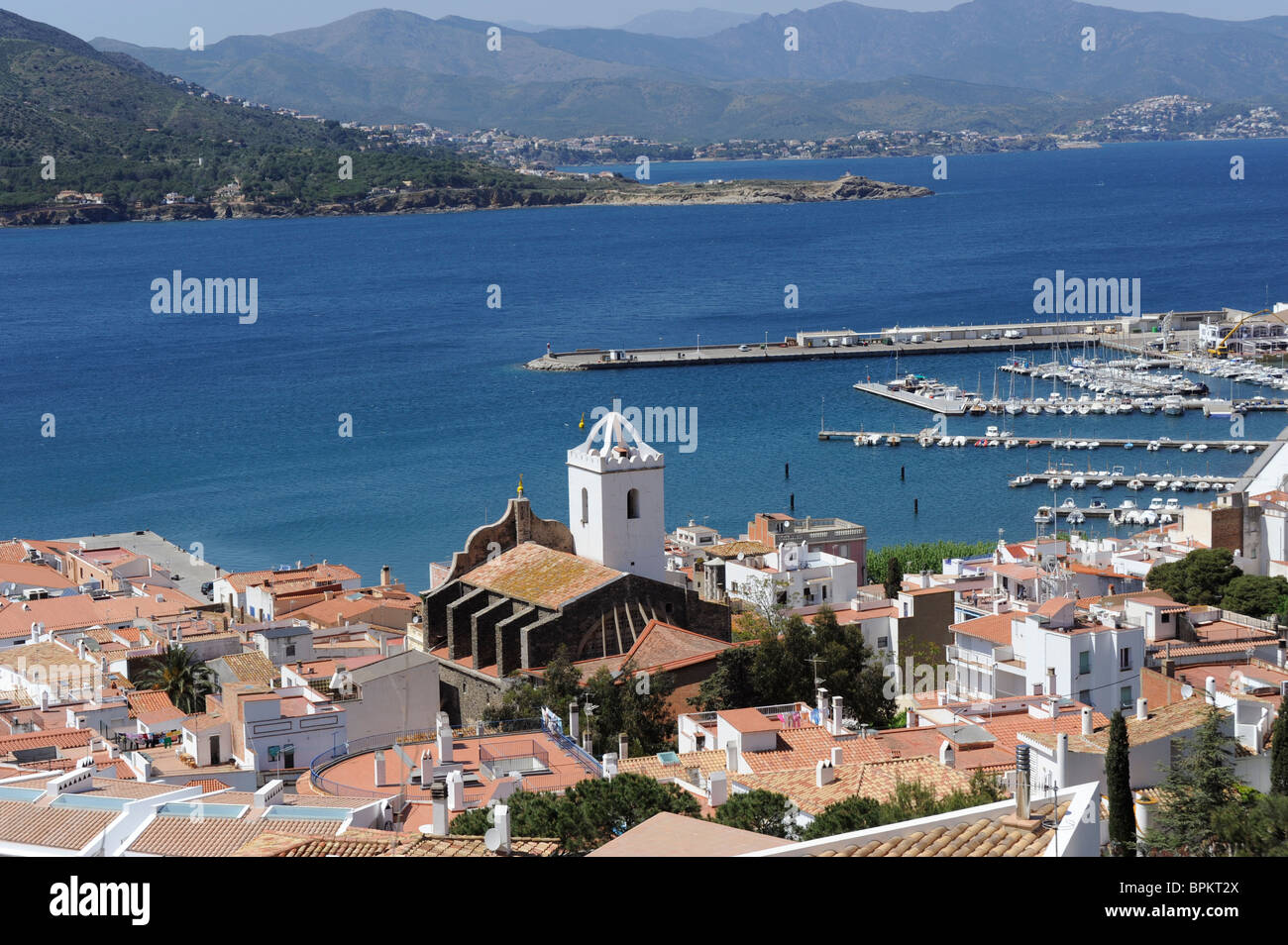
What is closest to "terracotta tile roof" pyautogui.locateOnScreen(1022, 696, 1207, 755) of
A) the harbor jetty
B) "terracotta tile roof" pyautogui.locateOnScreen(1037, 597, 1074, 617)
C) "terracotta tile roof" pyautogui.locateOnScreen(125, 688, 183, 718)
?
"terracotta tile roof" pyautogui.locateOnScreen(1037, 597, 1074, 617)

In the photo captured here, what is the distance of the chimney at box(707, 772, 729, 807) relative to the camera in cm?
1417

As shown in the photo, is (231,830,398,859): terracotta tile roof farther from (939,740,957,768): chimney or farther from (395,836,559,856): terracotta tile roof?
(939,740,957,768): chimney

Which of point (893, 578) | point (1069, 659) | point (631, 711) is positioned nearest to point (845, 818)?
point (631, 711)

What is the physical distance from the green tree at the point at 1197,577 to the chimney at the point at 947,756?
579 inches

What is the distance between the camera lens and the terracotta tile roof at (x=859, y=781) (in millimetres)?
14031

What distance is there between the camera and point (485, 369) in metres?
85.1

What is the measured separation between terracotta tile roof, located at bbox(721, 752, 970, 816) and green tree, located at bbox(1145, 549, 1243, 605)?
15208 millimetres

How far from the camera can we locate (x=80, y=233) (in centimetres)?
17350

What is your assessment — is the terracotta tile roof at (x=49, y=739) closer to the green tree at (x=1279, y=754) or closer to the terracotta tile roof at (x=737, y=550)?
the green tree at (x=1279, y=754)

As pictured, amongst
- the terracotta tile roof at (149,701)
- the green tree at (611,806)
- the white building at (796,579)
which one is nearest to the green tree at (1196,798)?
the green tree at (611,806)
